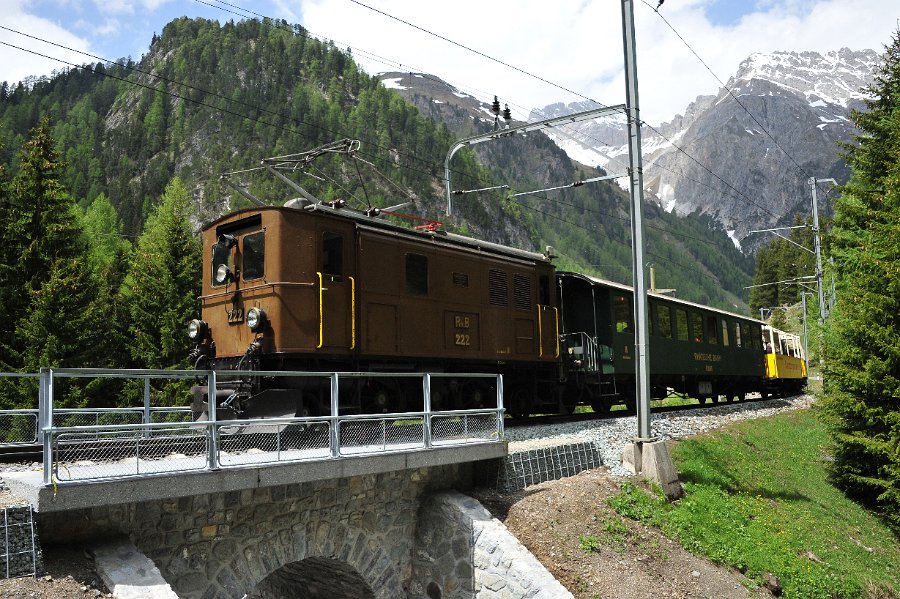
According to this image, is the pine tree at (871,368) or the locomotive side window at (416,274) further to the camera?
the pine tree at (871,368)

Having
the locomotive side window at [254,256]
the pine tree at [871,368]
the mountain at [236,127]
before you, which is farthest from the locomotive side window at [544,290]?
the mountain at [236,127]

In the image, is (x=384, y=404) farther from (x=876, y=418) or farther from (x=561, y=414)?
(x=876, y=418)

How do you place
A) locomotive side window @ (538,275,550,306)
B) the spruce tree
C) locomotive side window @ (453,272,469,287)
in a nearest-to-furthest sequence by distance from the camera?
locomotive side window @ (453,272,469,287) < locomotive side window @ (538,275,550,306) < the spruce tree

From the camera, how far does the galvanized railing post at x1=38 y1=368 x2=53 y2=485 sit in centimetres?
616

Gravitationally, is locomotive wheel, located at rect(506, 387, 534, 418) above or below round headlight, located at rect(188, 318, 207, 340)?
below

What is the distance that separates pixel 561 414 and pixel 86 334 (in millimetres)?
17472

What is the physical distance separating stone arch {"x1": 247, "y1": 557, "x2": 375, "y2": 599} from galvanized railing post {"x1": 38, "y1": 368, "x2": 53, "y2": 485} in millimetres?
3842

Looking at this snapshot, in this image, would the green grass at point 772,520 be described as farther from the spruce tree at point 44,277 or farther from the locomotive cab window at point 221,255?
the spruce tree at point 44,277

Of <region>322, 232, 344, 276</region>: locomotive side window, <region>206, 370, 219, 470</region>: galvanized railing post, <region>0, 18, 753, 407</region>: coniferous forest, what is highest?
<region>0, 18, 753, 407</region>: coniferous forest

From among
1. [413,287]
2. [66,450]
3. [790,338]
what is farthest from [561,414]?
[790,338]

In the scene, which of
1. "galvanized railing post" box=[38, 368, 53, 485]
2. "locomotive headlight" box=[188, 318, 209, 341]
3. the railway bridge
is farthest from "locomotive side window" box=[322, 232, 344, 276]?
"galvanized railing post" box=[38, 368, 53, 485]

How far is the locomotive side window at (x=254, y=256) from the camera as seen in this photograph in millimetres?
11844

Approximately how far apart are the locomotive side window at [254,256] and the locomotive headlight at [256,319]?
0.69 metres

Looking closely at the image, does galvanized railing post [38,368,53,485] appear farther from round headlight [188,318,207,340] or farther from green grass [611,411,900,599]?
green grass [611,411,900,599]
